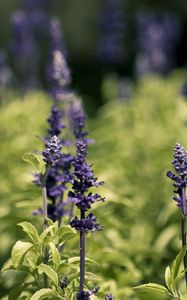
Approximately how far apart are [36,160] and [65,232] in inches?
13.3

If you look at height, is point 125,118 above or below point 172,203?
above

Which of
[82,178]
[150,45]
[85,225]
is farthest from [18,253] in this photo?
[150,45]

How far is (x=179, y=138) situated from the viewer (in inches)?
245

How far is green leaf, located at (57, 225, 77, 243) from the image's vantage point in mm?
3086

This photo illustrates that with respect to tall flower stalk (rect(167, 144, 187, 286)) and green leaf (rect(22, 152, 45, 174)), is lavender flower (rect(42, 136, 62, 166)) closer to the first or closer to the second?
green leaf (rect(22, 152, 45, 174))

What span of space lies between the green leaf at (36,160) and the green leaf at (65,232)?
0.28 metres

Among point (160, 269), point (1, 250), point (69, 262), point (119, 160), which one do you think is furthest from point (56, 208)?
point (119, 160)

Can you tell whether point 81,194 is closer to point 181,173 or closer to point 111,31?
point 181,173

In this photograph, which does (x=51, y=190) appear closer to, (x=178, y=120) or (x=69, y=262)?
(x=69, y=262)

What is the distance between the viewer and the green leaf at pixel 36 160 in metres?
3.09

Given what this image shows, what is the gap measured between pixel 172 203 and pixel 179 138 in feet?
4.12

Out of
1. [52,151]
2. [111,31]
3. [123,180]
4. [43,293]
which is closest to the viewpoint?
[43,293]

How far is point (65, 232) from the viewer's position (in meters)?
3.15

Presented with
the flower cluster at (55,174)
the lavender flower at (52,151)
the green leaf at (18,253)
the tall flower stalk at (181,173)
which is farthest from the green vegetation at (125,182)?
the tall flower stalk at (181,173)
